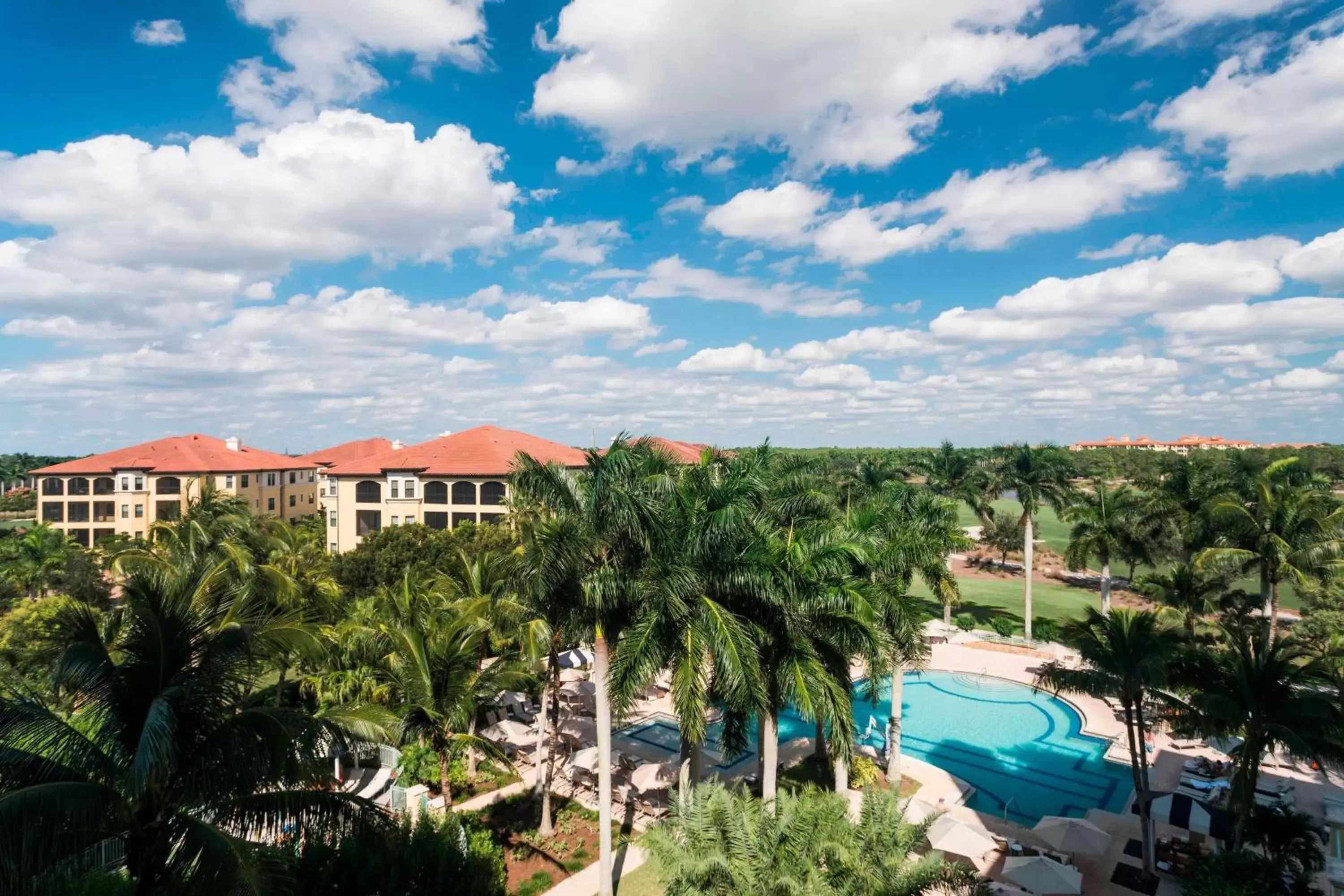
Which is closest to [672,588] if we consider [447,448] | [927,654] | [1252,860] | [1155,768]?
[927,654]

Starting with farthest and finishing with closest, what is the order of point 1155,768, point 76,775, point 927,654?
point 1155,768 < point 927,654 < point 76,775

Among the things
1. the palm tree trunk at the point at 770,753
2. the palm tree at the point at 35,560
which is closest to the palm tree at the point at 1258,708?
the palm tree trunk at the point at 770,753

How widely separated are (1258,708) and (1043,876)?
5.73 metres

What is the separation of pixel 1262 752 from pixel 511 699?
23033 mm

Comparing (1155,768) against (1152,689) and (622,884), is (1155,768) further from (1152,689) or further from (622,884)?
(622,884)

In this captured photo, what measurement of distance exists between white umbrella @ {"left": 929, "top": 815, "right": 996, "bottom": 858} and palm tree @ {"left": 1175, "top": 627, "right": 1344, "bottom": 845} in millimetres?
5117

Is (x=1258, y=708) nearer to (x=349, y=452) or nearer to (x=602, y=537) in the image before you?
(x=602, y=537)

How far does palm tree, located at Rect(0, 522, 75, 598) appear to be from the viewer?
34938 mm

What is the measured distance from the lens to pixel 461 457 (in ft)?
162

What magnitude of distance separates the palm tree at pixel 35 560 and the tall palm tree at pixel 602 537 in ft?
112

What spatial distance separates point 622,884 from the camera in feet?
52.0

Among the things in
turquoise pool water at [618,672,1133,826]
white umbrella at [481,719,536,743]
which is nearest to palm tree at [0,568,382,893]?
turquoise pool water at [618,672,1133,826]

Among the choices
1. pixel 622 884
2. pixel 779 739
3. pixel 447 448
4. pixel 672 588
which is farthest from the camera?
pixel 447 448

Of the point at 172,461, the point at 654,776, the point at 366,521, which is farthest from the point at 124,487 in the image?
the point at 654,776
